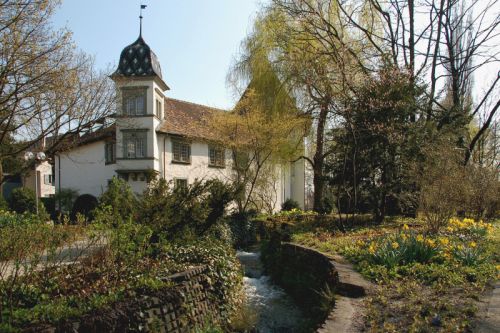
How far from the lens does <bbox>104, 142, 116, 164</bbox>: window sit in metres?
28.7

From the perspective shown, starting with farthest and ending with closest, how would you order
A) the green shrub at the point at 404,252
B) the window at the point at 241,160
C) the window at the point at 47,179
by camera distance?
the window at the point at 47,179 → the window at the point at 241,160 → the green shrub at the point at 404,252

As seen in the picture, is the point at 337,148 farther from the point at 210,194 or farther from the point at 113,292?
the point at 113,292

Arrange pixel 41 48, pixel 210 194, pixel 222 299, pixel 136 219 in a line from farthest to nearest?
pixel 41 48, pixel 210 194, pixel 136 219, pixel 222 299

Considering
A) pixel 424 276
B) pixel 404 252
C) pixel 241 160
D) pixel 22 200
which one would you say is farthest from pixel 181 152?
pixel 424 276

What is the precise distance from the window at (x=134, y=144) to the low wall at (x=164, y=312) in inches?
841

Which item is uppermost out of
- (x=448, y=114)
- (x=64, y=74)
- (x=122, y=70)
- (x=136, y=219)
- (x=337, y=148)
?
(x=122, y=70)

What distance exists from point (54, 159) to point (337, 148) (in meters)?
23.3

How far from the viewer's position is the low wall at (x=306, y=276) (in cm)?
673

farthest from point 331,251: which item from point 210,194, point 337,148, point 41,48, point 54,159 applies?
point 54,159

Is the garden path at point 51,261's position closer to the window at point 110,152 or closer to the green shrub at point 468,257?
the green shrub at point 468,257

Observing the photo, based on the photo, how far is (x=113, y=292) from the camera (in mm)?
5367

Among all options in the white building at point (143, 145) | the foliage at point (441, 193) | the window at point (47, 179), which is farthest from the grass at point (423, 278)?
the window at point (47, 179)

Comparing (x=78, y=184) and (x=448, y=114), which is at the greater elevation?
(x=448, y=114)

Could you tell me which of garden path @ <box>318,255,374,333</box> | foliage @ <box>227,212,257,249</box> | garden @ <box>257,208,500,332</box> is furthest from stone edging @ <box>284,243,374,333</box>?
foliage @ <box>227,212,257,249</box>
